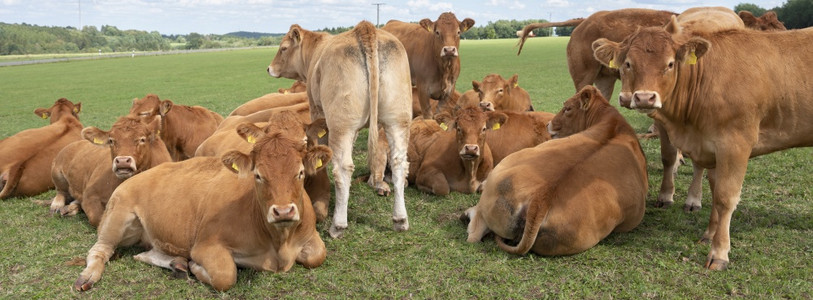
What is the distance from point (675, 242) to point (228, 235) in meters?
4.08

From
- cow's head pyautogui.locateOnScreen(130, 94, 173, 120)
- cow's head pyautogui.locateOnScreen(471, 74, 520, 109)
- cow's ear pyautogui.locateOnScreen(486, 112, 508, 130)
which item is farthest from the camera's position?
cow's head pyautogui.locateOnScreen(471, 74, 520, 109)

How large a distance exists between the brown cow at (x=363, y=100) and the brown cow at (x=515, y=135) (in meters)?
2.25

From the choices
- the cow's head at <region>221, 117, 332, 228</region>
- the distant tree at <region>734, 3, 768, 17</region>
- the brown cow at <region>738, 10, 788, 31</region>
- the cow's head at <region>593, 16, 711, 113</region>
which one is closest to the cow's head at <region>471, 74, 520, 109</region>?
the brown cow at <region>738, 10, 788, 31</region>

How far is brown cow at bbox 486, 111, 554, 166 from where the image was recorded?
8.37 metres

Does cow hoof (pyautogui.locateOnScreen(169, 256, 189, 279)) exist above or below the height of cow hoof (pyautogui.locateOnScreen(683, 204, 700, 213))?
below

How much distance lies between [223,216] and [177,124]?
14.4 ft

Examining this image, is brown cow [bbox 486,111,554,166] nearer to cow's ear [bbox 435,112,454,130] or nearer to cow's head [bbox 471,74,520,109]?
cow's ear [bbox 435,112,454,130]

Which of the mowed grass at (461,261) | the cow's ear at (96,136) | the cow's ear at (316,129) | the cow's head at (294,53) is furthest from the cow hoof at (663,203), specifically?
the cow's ear at (96,136)

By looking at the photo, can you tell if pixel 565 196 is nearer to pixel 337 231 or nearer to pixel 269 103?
pixel 337 231

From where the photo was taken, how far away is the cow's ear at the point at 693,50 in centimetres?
502

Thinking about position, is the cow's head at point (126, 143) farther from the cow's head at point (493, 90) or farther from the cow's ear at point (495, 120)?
the cow's head at point (493, 90)

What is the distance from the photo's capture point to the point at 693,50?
5.07m

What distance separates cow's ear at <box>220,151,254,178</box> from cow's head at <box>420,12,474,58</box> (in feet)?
19.4

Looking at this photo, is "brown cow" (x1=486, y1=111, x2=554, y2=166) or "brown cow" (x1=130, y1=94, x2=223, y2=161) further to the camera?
"brown cow" (x1=130, y1=94, x2=223, y2=161)
